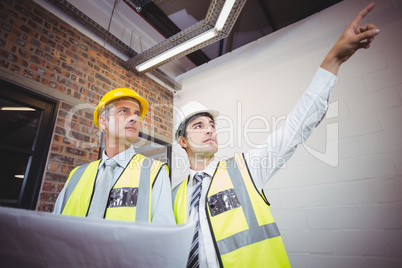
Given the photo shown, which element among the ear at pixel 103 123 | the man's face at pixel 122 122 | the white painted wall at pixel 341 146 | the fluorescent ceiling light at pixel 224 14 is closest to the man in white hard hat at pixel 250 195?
the man's face at pixel 122 122

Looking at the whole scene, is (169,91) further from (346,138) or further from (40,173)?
(346,138)

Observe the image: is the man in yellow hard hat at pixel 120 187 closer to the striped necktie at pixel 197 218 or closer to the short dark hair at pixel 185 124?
the striped necktie at pixel 197 218

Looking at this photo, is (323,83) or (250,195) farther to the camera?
(250,195)

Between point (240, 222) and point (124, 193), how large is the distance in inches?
32.2

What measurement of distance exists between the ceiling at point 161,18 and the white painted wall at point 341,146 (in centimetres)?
30

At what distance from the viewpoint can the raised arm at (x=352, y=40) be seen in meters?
1.09

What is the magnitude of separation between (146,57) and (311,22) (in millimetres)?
2886

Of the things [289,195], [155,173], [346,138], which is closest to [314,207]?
[289,195]

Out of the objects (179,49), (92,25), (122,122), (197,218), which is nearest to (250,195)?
(197,218)

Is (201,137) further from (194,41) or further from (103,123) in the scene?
(194,41)

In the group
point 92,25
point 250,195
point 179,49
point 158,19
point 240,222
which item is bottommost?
point 240,222

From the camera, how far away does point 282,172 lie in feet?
10.1

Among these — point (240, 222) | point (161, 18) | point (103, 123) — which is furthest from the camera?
point (161, 18)

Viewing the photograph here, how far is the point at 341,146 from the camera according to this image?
9.14ft
